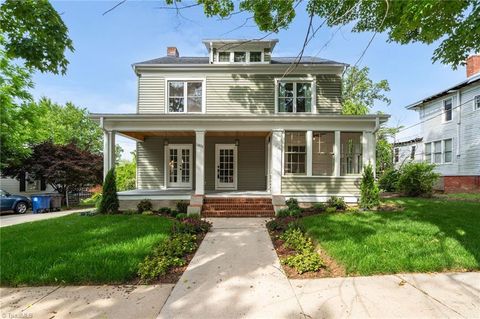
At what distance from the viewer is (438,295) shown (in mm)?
3568

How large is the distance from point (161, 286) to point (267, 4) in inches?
263

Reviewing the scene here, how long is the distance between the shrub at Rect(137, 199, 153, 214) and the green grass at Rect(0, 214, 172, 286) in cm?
237

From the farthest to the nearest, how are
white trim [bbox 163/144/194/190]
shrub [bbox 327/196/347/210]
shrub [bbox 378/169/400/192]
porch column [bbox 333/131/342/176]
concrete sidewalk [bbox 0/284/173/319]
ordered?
1. shrub [bbox 378/169/400/192]
2. white trim [bbox 163/144/194/190]
3. porch column [bbox 333/131/342/176]
4. shrub [bbox 327/196/347/210]
5. concrete sidewalk [bbox 0/284/173/319]

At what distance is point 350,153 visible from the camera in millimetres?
10977

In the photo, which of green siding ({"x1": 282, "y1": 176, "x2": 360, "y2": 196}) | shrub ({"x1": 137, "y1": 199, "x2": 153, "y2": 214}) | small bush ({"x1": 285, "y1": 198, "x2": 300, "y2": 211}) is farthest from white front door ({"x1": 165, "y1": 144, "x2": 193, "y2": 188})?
small bush ({"x1": 285, "y1": 198, "x2": 300, "y2": 211})

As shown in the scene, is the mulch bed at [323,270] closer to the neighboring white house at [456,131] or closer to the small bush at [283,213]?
the small bush at [283,213]

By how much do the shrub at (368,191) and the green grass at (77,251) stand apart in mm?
6660

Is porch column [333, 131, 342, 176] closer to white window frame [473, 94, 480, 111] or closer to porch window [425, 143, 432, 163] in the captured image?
white window frame [473, 94, 480, 111]

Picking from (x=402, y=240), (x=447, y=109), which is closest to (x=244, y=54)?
(x=402, y=240)

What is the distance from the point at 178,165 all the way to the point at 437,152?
57.2 feet

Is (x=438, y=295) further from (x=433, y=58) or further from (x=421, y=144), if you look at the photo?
(x=421, y=144)

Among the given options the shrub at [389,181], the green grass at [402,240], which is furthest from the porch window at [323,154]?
the shrub at [389,181]

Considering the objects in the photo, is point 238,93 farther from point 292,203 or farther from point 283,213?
point 283,213

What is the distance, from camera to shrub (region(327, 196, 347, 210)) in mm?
10062
